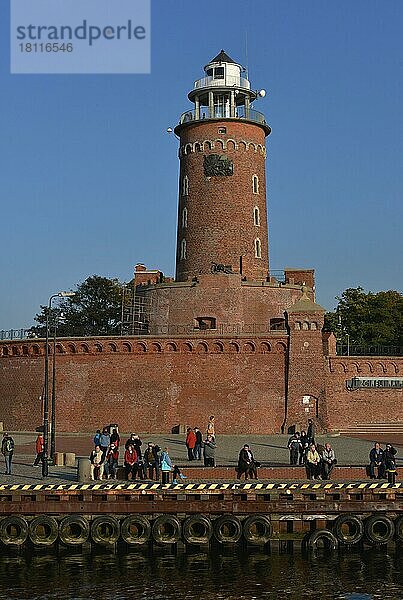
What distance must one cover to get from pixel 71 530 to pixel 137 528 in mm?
1851

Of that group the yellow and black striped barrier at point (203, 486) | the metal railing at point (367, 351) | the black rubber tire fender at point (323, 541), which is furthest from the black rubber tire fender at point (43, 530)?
the metal railing at point (367, 351)

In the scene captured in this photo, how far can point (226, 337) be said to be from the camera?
143 ft

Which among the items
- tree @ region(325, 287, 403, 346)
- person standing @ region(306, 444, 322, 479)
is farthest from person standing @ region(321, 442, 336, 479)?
tree @ region(325, 287, 403, 346)

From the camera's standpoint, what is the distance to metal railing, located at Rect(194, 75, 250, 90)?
50.2m

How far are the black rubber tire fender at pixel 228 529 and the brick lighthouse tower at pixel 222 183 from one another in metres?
26.5

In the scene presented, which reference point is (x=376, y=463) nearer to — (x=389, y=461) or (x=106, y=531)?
(x=389, y=461)

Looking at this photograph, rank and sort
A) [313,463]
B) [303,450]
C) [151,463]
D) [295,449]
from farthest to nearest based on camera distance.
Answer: [303,450], [295,449], [151,463], [313,463]

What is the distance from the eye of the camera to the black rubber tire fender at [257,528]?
24.0 m

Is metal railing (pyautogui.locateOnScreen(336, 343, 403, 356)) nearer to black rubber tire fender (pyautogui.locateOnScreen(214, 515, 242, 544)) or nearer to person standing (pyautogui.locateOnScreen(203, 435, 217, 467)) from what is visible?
person standing (pyautogui.locateOnScreen(203, 435, 217, 467))

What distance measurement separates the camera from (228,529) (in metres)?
24.1

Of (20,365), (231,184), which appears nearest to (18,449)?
(20,365)

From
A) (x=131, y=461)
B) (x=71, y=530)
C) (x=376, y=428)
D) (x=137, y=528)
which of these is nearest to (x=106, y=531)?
(x=137, y=528)

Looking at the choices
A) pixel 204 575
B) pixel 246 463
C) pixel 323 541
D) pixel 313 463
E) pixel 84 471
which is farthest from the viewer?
pixel 313 463

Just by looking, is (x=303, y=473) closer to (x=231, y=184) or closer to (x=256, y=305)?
(x=256, y=305)
